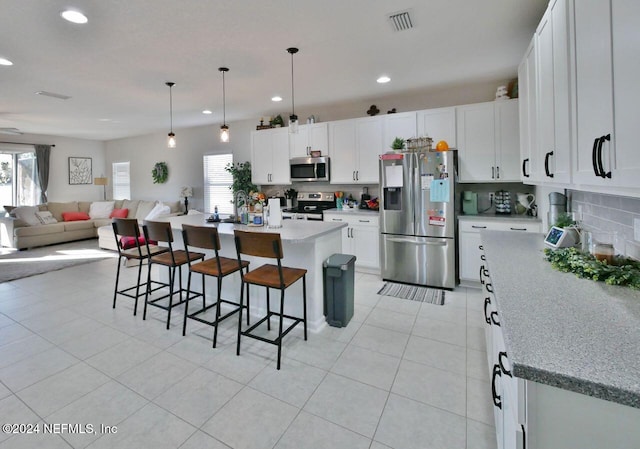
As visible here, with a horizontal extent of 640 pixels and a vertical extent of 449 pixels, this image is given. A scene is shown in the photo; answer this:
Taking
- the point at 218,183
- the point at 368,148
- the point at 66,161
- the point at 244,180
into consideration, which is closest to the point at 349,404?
the point at 368,148

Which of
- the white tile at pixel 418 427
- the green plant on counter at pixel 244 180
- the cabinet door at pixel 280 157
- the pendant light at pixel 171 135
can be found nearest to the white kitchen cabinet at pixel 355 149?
the cabinet door at pixel 280 157

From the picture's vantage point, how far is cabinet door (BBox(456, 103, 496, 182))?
4031 mm

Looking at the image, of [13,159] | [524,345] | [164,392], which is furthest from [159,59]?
[13,159]

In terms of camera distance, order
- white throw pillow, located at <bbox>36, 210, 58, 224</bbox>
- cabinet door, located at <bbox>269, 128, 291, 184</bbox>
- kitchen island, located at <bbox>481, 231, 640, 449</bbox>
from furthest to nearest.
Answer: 1. white throw pillow, located at <bbox>36, 210, 58, 224</bbox>
2. cabinet door, located at <bbox>269, 128, 291, 184</bbox>
3. kitchen island, located at <bbox>481, 231, 640, 449</bbox>

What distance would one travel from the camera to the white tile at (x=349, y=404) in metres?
1.83

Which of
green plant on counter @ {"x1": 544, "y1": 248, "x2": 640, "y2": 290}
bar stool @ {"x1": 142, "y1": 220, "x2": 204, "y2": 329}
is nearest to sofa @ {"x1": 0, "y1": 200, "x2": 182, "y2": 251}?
bar stool @ {"x1": 142, "y1": 220, "x2": 204, "y2": 329}

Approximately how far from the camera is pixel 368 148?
4.84 meters

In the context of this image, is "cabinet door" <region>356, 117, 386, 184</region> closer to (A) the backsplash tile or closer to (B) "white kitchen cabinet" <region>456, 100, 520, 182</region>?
(B) "white kitchen cabinet" <region>456, 100, 520, 182</region>

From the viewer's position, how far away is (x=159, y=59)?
3398mm

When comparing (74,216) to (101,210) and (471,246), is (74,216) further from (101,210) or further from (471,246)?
(471,246)

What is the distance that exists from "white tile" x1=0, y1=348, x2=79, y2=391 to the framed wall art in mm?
7864

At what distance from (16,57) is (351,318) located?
442 centimetres

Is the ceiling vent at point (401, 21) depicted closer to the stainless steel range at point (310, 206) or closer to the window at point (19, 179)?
the stainless steel range at point (310, 206)

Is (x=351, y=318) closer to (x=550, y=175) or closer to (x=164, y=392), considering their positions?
(x=164, y=392)
